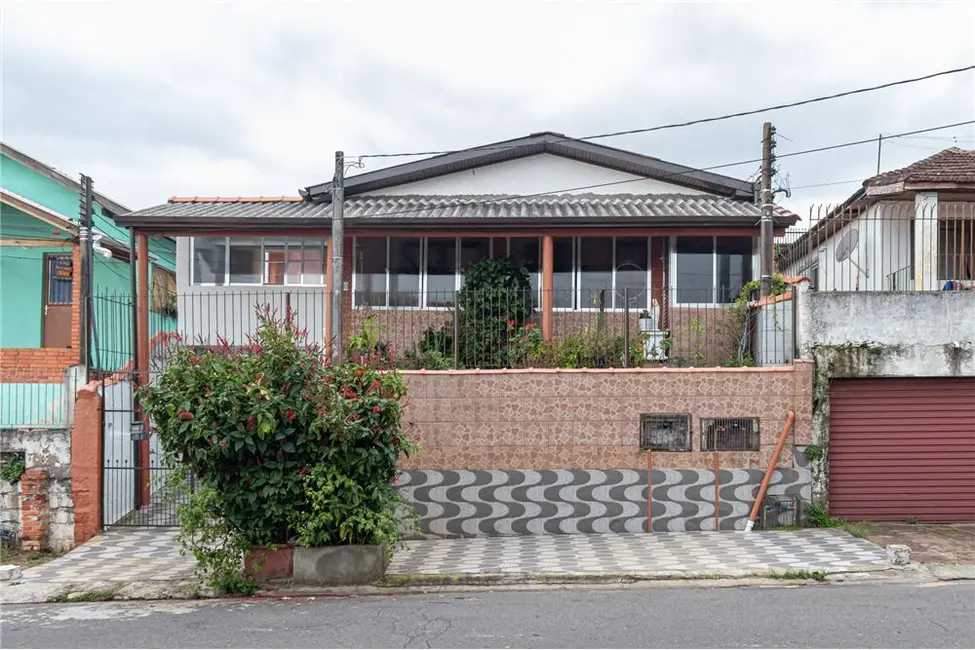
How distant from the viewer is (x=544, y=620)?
6602mm

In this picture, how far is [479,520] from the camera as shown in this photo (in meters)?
10.1

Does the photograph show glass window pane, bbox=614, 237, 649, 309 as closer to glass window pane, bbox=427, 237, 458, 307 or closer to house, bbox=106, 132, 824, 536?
house, bbox=106, 132, 824, 536

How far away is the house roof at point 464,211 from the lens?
1280 centimetres

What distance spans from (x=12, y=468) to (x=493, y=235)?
772 cm

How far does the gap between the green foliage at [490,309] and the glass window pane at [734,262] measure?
137 inches

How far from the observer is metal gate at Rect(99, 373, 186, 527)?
10.5 meters

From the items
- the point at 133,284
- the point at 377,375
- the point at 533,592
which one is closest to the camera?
the point at 533,592

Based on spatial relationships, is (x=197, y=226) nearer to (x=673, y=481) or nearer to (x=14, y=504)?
(x=14, y=504)

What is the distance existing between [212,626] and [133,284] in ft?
23.6

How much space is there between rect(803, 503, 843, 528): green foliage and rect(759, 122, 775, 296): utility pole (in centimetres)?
324

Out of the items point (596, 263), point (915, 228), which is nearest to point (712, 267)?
point (596, 263)

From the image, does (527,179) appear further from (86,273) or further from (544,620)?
(544,620)

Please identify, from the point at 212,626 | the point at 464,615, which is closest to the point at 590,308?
the point at 464,615

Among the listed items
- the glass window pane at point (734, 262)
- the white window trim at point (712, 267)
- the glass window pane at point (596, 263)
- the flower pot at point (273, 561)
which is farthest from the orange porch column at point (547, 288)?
the flower pot at point (273, 561)
